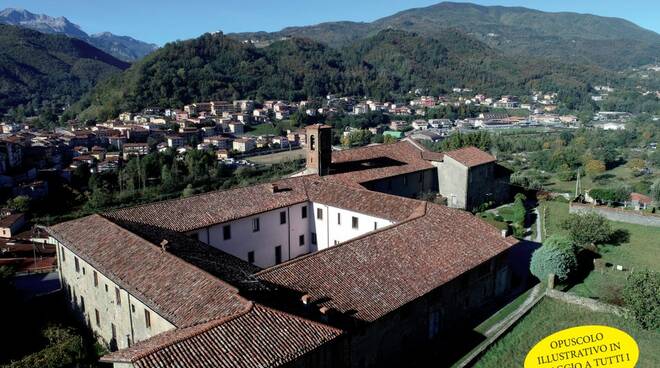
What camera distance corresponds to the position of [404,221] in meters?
27.2

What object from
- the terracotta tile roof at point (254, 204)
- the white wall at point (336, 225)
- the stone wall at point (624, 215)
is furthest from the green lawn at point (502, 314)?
the stone wall at point (624, 215)

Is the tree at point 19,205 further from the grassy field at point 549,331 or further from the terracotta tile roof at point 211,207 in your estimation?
the grassy field at point 549,331

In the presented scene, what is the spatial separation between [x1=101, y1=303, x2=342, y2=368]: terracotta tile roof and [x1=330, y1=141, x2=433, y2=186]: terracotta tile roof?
2035 centimetres

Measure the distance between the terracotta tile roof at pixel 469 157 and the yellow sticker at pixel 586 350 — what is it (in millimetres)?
24014

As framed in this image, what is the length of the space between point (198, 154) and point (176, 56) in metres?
107

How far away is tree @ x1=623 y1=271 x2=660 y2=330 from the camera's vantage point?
76.8 feet

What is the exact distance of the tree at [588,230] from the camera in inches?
1436

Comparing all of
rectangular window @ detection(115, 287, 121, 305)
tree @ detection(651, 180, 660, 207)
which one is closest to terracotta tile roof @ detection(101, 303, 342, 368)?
rectangular window @ detection(115, 287, 121, 305)

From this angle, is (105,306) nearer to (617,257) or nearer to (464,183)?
(464,183)

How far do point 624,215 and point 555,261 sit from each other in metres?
21.2

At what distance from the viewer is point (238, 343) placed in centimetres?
1524

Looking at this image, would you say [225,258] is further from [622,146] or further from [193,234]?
[622,146]

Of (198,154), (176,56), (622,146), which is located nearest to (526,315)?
(198,154)

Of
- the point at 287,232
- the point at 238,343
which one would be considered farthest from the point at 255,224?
the point at 238,343
